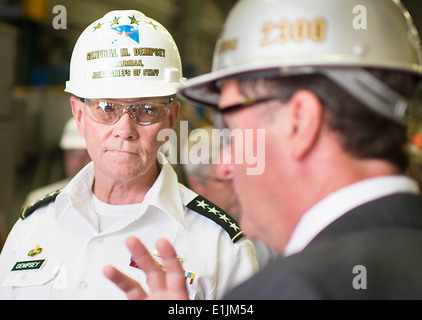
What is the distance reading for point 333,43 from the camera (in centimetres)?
125

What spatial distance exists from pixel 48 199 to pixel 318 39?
1.66 m

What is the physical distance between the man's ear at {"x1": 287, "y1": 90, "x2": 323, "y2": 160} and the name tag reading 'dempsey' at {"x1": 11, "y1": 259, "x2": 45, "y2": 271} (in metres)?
1.41

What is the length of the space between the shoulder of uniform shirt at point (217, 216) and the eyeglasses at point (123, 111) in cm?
42

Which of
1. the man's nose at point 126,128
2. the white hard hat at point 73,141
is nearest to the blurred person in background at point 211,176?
the man's nose at point 126,128

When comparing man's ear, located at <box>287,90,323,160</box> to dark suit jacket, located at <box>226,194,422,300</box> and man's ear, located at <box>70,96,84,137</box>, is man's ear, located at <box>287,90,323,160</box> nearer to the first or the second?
dark suit jacket, located at <box>226,194,422,300</box>

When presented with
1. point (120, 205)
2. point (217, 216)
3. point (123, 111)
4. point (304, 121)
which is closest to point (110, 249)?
point (120, 205)

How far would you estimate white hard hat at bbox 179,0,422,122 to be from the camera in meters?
1.20

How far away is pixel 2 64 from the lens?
6219mm

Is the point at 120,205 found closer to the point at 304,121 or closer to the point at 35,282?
the point at 35,282

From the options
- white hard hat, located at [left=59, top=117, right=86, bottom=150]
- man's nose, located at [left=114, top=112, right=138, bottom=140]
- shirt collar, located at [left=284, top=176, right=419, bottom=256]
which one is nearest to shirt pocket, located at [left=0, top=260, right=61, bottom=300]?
man's nose, located at [left=114, top=112, right=138, bottom=140]

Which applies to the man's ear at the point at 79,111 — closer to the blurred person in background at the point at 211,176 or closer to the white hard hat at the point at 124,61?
the white hard hat at the point at 124,61

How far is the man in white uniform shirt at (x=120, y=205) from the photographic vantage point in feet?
6.84
